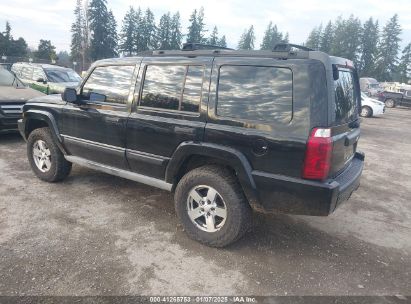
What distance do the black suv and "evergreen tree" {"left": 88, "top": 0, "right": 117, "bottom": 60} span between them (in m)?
60.5

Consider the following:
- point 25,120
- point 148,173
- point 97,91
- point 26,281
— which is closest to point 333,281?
point 148,173

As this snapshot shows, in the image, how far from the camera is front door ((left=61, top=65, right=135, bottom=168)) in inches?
161

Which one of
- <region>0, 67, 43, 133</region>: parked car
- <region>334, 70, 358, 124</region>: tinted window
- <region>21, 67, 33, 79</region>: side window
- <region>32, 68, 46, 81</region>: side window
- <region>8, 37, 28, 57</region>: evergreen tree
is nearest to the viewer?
<region>334, 70, 358, 124</region>: tinted window

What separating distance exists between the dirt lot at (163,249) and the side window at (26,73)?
24.5ft

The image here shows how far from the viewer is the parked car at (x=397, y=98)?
26.9 metres

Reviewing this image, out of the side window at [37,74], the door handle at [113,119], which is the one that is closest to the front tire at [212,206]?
the door handle at [113,119]

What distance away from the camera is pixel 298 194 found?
3018 millimetres

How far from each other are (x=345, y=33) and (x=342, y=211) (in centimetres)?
7732

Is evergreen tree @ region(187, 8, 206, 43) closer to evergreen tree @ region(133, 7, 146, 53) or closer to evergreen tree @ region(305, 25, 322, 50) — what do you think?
evergreen tree @ region(133, 7, 146, 53)

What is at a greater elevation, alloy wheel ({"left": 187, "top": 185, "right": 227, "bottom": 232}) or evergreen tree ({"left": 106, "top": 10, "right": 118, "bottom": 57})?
evergreen tree ({"left": 106, "top": 10, "right": 118, "bottom": 57})

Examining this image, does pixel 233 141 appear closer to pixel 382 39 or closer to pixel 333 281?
pixel 333 281

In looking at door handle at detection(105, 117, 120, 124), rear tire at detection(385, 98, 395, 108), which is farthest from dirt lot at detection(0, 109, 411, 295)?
rear tire at detection(385, 98, 395, 108)

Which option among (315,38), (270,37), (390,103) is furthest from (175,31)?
(390,103)

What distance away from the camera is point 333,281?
312cm
